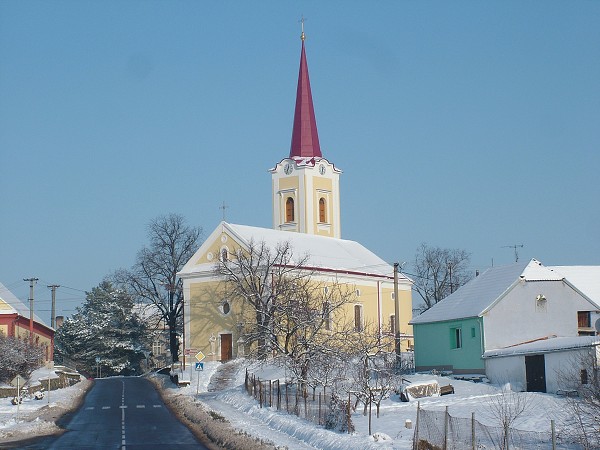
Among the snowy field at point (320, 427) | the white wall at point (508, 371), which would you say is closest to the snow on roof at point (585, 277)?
the white wall at point (508, 371)

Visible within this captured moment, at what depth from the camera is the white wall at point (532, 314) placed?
48375mm

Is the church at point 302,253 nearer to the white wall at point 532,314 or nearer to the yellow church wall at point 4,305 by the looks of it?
the yellow church wall at point 4,305

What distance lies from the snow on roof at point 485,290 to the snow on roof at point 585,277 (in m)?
1.48

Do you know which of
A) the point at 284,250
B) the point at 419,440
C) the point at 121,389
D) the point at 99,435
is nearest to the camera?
the point at 419,440

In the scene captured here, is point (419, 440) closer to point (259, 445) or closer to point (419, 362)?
point (259, 445)

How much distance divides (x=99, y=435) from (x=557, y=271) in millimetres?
27850

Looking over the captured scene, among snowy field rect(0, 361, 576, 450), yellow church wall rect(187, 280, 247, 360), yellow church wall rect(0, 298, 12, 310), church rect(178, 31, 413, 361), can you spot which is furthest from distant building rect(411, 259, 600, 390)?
yellow church wall rect(0, 298, 12, 310)

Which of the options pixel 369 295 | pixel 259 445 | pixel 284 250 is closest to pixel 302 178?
pixel 369 295

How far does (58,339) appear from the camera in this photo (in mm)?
90312

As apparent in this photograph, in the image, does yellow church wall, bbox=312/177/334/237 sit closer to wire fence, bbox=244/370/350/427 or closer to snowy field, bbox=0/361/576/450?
snowy field, bbox=0/361/576/450

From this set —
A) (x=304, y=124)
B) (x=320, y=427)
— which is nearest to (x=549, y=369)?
(x=320, y=427)

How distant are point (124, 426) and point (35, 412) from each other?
784 cm

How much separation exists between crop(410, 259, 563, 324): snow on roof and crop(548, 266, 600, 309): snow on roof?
4.85 ft

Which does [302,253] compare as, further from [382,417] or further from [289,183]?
[382,417]
